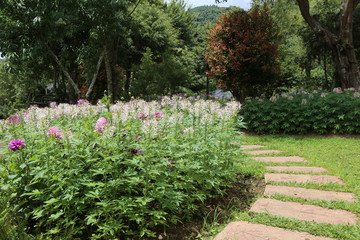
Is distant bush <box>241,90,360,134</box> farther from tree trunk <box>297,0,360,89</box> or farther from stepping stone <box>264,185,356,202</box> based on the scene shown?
stepping stone <box>264,185,356,202</box>

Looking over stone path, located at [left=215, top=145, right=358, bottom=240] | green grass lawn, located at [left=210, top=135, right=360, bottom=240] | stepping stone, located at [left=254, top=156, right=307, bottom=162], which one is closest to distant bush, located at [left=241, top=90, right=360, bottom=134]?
green grass lawn, located at [left=210, top=135, right=360, bottom=240]

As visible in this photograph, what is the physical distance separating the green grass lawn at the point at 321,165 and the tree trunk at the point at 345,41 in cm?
493

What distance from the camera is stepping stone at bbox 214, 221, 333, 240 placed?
1.98 metres

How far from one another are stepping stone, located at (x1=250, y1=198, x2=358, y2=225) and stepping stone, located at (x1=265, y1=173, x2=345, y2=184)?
28.9 inches

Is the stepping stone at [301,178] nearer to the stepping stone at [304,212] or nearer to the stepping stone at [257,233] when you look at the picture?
the stepping stone at [304,212]

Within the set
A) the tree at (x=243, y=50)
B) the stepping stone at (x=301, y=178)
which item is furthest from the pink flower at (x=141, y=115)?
the tree at (x=243, y=50)

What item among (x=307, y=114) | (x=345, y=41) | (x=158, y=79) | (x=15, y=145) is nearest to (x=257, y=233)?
(x=15, y=145)

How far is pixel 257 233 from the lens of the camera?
6.73ft

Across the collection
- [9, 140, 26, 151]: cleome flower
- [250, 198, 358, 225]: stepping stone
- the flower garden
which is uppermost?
[9, 140, 26, 151]: cleome flower

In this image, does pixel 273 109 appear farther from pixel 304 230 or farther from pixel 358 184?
pixel 304 230

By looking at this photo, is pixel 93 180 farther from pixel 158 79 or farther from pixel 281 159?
pixel 158 79

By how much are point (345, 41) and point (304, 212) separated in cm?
924

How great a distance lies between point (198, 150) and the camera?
99.1 inches

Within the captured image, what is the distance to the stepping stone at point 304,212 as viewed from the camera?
2.29m
